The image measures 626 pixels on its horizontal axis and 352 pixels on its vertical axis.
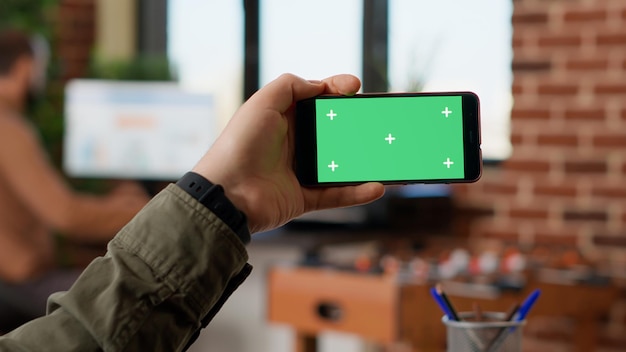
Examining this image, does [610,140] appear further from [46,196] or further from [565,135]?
[46,196]

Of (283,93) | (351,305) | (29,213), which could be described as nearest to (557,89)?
(351,305)

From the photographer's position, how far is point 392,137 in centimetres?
113

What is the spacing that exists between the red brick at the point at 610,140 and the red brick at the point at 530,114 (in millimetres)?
184

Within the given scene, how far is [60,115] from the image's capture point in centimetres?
429

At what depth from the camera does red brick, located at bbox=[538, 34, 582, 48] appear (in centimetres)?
324

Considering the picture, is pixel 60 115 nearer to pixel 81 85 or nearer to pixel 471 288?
pixel 81 85

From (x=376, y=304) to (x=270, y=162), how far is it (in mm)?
1513

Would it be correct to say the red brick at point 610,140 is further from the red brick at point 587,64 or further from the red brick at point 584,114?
the red brick at point 587,64

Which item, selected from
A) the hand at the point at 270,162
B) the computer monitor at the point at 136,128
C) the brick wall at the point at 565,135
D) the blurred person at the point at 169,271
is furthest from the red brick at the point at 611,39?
the blurred person at the point at 169,271

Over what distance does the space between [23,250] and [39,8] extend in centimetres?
115

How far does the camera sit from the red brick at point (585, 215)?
3193 millimetres

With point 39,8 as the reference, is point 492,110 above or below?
below

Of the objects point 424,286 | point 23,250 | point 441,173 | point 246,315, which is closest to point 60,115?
point 23,250

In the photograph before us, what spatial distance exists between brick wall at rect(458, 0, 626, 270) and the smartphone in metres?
2.17
